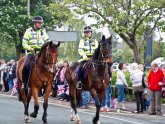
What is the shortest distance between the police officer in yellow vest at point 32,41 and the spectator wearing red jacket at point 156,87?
17.9ft

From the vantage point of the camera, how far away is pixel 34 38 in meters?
13.8

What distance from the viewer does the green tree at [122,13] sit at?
81.3 feet

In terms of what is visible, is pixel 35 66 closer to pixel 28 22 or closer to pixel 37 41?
pixel 37 41

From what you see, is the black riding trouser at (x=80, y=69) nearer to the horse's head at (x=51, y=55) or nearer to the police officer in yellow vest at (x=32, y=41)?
the police officer in yellow vest at (x=32, y=41)

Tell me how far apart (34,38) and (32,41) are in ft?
0.34

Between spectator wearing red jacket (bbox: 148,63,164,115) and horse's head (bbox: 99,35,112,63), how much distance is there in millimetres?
4856

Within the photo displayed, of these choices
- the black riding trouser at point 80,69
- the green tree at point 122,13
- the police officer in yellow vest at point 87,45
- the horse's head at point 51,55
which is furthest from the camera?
the green tree at point 122,13

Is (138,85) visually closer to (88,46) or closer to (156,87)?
(156,87)

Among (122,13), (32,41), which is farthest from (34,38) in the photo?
(122,13)

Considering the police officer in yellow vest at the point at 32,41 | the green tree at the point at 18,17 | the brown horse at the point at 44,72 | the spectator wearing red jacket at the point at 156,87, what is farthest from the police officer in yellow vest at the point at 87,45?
the green tree at the point at 18,17

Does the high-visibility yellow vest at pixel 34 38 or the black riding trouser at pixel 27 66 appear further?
the high-visibility yellow vest at pixel 34 38

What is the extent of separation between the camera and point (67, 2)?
25891 millimetres

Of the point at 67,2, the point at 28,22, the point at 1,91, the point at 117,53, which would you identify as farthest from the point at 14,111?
the point at 117,53

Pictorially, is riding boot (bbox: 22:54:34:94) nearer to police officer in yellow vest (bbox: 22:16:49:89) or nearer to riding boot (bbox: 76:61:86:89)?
police officer in yellow vest (bbox: 22:16:49:89)
